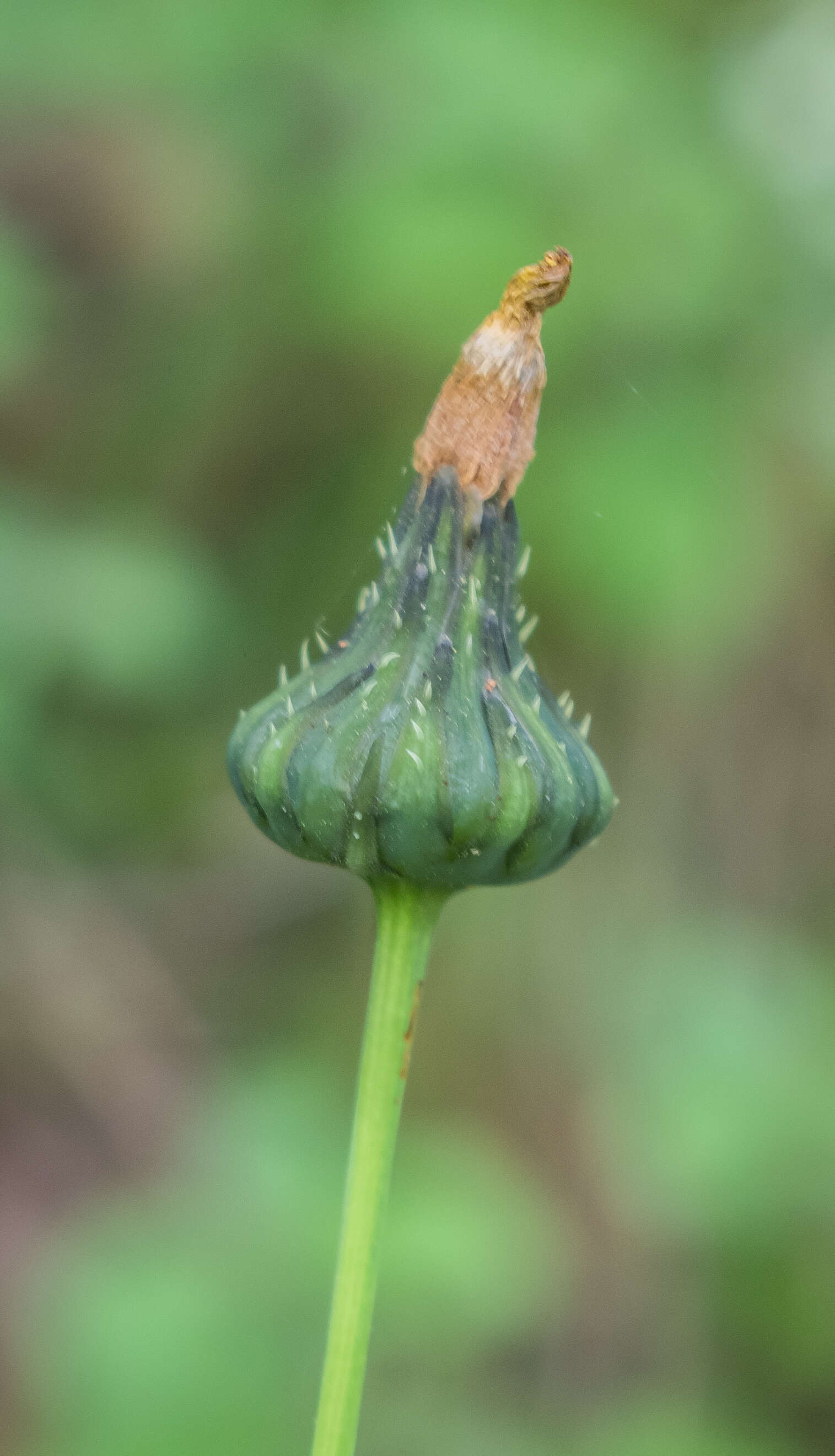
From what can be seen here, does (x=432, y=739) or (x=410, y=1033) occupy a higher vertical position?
(x=432, y=739)

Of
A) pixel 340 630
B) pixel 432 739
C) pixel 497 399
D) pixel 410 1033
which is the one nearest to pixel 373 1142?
pixel 410 1033

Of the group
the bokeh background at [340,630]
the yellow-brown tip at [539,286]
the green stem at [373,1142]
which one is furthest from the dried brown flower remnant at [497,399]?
the bokeh background at [340,630]

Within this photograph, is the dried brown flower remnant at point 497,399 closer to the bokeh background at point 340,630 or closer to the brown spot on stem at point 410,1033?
the brown spot on stem at point 410,1033

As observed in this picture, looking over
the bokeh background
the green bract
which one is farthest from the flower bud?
the bokeh background

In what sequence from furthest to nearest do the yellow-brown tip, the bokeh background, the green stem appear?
the bokeh background → the yellow-brown tip → the green stem

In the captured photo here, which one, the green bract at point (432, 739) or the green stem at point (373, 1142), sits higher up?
the green bract at point (432, 739)

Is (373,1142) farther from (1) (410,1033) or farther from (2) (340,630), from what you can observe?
(2) (340,630)

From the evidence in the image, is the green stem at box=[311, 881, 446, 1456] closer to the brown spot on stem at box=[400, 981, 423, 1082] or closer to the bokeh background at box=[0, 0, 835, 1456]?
the brown spot on stem at box=[400, 981, 423, 1082]
